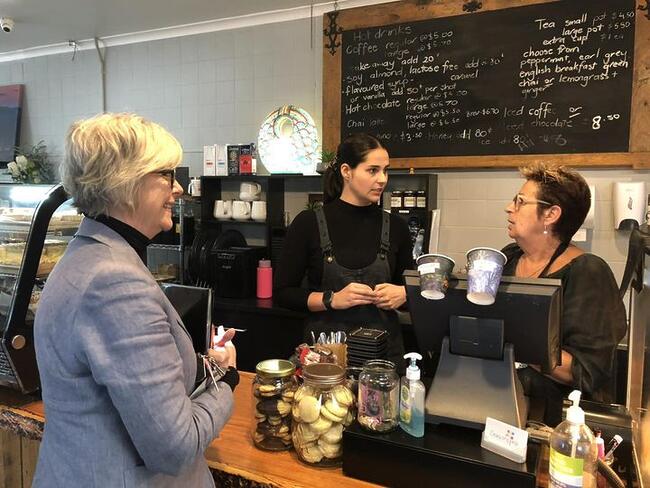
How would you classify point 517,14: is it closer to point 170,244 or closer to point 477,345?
point 477,345

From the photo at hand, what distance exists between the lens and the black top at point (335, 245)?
2.24 metres

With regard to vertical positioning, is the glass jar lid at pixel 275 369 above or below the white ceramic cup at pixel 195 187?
below

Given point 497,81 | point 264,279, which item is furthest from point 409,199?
point 264,279

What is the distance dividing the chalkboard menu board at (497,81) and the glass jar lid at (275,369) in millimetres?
2393

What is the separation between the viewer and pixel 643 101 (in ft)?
9.59

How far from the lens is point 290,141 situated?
3543mm

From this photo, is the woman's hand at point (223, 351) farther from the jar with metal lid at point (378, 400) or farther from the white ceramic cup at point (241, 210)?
the white ceramic cup at point (241, 210)

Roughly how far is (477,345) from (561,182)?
785mm

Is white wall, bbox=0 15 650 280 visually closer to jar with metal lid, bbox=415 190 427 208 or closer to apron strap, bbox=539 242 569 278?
jar with metal lid, bbox=415 190 427 208

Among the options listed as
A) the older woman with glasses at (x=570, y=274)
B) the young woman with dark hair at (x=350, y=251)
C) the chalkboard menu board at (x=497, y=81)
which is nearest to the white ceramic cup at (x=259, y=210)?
the chalkboard menu board at (x=497, y=81)

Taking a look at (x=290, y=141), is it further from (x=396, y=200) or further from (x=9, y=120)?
(x=9, y=120)

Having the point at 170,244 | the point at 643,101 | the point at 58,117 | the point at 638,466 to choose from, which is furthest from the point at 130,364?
the point at 58,117

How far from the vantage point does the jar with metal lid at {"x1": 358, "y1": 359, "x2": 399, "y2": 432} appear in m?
1.25

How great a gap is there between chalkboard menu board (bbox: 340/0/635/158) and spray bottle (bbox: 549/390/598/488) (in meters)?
2.42
